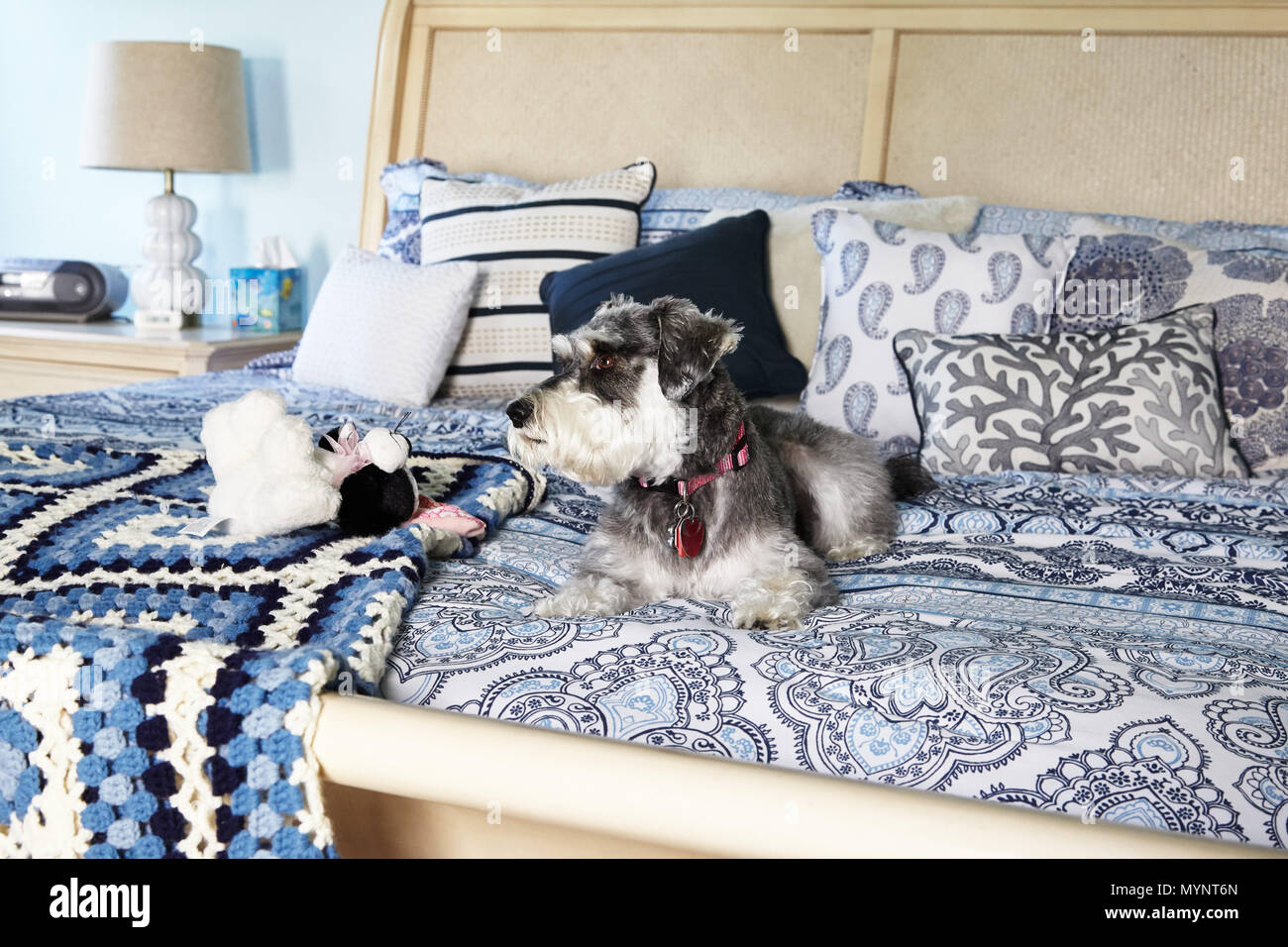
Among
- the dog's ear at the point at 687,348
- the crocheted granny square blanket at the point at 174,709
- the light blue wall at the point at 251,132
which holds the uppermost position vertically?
the light blue wall at the point at 251,132

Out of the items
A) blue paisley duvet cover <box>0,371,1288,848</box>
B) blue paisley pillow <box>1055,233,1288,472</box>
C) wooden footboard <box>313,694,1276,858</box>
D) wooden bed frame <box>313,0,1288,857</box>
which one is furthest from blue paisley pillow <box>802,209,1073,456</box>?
wooden footboard <box>313,694,1276,858</box>

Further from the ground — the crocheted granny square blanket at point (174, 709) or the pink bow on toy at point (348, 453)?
the pink bow on toy at point (348, 453)

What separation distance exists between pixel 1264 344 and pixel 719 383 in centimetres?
122

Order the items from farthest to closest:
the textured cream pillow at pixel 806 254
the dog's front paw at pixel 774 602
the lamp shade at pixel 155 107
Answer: the lamp shade at pixel 155 107, the textured cream pillow at pixel 806 254, the dog's front paw at pixel 774 602

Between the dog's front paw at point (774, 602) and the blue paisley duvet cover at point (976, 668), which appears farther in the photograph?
the dog's front paw at point (774, 602)

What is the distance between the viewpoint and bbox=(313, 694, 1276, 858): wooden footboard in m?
0.81

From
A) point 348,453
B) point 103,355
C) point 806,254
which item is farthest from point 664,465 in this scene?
point 103,355

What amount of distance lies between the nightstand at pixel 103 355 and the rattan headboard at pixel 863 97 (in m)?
0.56

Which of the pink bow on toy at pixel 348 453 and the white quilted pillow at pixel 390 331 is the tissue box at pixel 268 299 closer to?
the white quilted pillow at pixel 390 331

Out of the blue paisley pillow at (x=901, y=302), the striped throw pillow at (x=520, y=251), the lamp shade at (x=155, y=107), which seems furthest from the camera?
the lamp shade at (x=155, y=107)

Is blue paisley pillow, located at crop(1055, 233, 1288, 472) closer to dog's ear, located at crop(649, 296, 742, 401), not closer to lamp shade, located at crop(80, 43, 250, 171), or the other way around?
dog's ear, located at crop(649, 296, 742, 401)

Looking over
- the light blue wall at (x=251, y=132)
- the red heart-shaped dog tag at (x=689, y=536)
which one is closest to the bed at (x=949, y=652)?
the red heart-shaped dog tag at (x=689, y=536)

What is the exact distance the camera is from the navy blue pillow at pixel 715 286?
238 centimetres

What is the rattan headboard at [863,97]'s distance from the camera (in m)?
2.73
